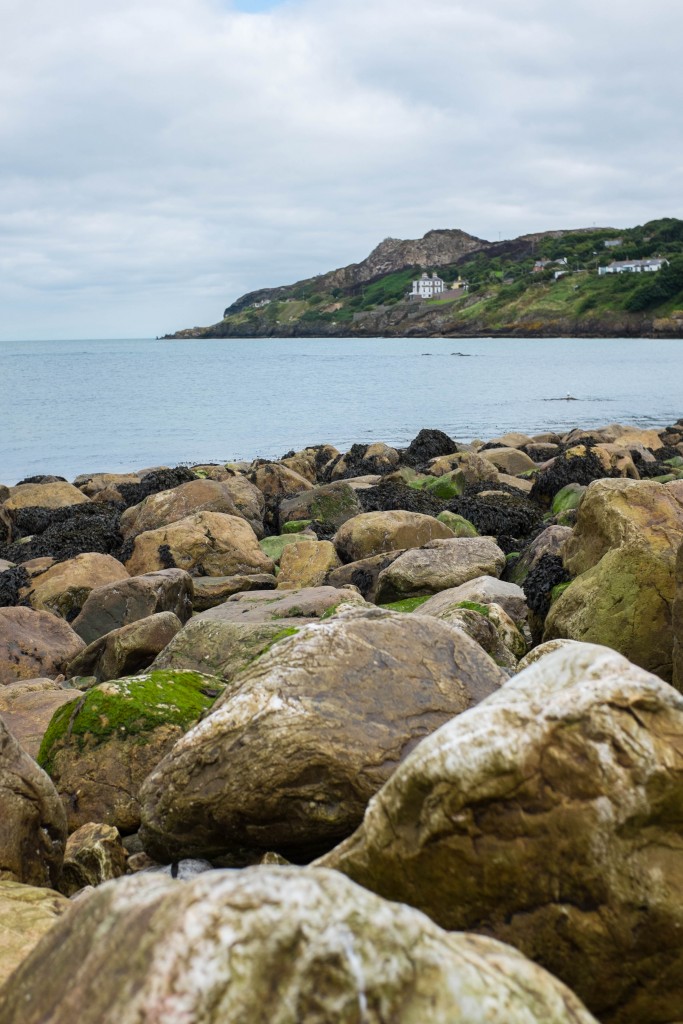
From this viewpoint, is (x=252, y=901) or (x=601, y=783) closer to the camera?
(x=252, y=901)

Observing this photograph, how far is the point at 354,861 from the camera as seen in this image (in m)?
3.58

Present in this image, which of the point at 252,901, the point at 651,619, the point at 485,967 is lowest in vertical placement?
the point at 651,619

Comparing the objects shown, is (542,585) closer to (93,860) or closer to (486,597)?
(486,597)

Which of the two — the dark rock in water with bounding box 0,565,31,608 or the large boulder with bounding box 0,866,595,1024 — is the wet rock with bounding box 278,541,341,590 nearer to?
the dark rock in water with bounding box 0,565,31,608

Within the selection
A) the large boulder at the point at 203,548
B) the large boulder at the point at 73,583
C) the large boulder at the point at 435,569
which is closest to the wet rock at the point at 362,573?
the large boulder at the point at 435,569

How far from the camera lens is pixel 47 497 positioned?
Answer: 2067 cm

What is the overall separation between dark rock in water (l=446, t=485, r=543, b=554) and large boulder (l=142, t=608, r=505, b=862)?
985 cm

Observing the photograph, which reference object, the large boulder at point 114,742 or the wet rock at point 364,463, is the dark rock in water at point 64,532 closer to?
the wet rock at point 364,463

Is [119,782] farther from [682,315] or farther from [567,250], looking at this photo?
[567,250]

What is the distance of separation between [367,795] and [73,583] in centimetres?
887

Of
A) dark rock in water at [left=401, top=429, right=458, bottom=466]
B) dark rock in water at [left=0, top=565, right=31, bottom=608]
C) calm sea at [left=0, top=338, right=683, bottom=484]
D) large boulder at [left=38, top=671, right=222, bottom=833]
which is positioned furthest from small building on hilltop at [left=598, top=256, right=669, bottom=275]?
large boulder at [left=38, top=671, right=222, bottom=833]

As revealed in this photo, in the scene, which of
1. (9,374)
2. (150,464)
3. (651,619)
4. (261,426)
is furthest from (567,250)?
(651,619)

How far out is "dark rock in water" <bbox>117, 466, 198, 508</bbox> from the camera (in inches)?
811

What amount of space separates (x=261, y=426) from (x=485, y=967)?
43976mm
